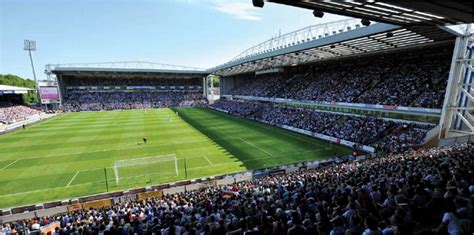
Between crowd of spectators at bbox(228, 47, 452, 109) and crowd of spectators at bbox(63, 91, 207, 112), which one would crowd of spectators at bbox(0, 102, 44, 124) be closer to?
crowd of spectators at bbox(63, 91, 207, 112)

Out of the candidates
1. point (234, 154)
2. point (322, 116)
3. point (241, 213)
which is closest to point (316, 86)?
point (322, 116)

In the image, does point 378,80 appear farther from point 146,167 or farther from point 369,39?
point 146,167

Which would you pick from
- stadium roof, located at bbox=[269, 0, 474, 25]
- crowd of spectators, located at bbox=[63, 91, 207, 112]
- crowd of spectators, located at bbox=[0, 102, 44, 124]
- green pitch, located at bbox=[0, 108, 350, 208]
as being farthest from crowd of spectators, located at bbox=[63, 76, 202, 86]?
stadium roof, located at bbox=[269, 0, 474, 25]

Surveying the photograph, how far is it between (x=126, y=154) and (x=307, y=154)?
18328mm

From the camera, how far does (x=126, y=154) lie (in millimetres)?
27078

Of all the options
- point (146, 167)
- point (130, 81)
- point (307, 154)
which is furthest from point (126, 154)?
point (130, 81)

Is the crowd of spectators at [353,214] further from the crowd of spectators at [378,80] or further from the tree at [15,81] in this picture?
the tree at [15,81]

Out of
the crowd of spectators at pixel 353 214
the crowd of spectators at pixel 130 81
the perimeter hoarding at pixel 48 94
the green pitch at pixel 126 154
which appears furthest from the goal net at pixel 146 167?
the crowd of spectators at pixel 130 81

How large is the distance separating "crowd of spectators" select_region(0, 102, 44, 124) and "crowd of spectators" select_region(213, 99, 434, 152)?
44.6 metres

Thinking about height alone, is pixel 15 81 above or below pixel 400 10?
below

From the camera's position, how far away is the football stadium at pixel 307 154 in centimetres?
727

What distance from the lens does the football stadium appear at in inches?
286

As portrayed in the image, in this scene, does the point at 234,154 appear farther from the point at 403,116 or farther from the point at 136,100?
the point at 136,100

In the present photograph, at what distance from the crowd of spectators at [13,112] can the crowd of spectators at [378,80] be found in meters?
48.4
